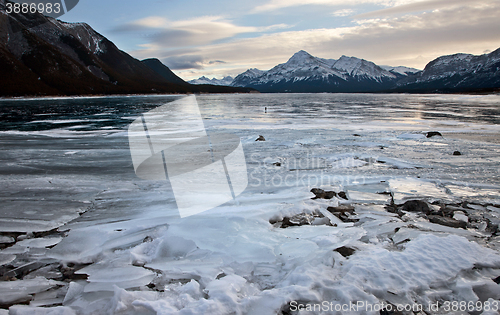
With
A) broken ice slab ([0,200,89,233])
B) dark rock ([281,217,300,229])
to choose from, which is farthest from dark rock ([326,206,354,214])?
broken ice slab ([0,200,89,233])

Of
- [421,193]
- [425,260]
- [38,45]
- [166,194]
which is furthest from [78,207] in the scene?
[38,45]

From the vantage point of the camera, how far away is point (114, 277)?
2832mm

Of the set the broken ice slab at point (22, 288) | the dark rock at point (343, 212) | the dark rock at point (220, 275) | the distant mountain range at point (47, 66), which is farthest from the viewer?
the distant mountain range at point (47, 66)

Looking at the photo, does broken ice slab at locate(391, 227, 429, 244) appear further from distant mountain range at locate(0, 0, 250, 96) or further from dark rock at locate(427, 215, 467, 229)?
distant mountain range at locate(0, 0, 250, 96)

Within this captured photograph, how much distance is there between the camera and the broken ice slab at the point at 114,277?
2697mm

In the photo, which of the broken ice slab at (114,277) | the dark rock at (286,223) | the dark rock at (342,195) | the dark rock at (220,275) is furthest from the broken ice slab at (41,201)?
the dark rock at (342,195)

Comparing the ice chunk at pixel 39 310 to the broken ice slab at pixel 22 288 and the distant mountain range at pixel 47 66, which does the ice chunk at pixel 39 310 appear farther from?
the distant mountain range at pixel 47 66

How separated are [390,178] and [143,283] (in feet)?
17.9

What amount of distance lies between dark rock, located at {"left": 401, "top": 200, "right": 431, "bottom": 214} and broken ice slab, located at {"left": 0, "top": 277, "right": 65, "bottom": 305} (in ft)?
16.0

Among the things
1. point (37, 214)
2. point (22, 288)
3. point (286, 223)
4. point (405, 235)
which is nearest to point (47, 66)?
point (37, 214)

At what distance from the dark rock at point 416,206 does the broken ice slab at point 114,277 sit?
13.1 feet

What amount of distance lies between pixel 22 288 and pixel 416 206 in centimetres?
531

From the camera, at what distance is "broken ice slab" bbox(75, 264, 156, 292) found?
106 inches

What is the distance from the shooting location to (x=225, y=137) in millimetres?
12398
